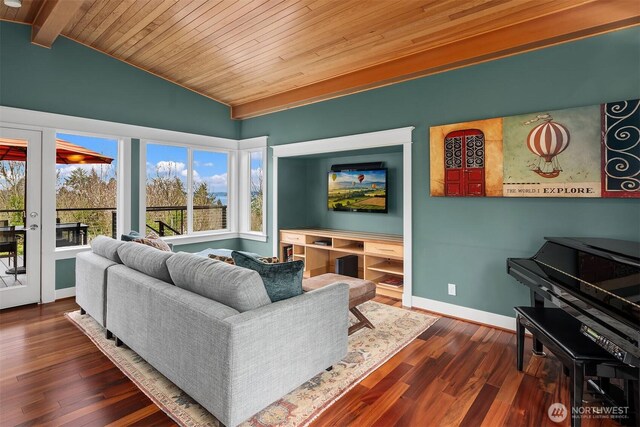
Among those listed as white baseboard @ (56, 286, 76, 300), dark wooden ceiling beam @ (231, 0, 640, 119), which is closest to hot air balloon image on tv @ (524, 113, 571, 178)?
dark wooden ceiling beam @ (231, 0, 640, 119)

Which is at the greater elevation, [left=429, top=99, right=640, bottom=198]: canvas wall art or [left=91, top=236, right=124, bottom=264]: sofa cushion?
[left=429, top=99, right=640, bottom=198]: canvas wall art

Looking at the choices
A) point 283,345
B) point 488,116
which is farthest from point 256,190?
point 283,345

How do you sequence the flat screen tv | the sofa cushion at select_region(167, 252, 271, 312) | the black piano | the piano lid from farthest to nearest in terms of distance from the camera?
the flat screen tv → the sofa cushion at select_region(167, 252, 271, 312) → the piano lid → the black piano

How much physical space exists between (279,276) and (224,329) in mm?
492

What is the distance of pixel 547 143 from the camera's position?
9.76ft

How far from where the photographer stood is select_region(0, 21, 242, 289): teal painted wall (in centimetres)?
381

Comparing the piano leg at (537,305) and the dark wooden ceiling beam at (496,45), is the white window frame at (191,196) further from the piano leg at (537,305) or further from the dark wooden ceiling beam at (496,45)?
the piano leg at (537,305)

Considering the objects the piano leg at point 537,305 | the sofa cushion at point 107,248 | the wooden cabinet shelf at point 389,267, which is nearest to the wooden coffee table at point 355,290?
the wooden cabinet shelf at point 389,267

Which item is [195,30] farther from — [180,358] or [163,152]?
[180,358]

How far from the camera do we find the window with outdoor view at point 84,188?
430 cm

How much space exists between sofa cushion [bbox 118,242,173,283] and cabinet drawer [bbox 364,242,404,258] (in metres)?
2.56

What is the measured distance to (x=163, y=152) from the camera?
527 centimetres

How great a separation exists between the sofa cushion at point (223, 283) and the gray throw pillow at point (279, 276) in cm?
7

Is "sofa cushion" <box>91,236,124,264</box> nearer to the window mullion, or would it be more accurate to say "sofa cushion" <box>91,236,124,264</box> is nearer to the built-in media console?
the window mullion
